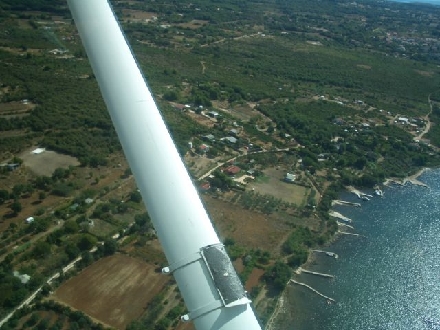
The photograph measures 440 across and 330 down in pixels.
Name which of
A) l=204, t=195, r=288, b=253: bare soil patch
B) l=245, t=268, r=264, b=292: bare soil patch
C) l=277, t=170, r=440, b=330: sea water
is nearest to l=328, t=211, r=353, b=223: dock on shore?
l=277, t=170, r=440, b=330: sea water

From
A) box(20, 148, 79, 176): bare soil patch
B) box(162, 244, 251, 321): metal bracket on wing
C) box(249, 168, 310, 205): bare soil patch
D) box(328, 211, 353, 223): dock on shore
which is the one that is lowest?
box(328, 211, 353, 223): dock on shore

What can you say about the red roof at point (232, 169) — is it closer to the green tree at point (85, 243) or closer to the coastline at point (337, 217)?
the coastline at point (337, 217)

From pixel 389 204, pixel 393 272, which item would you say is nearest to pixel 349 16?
pixel 389 204

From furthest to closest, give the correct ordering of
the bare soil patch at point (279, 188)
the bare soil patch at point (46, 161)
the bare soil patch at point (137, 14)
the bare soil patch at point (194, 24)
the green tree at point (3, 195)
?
the bare soil patch at point (194, 24)
the bare soil patch at point (137, 14)
the bare soil patch at point (279, 188)
the bare soil patch at point (46, 161)
the green tree at point (3, 195)

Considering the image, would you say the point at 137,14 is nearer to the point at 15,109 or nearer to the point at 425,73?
the point at 15,109

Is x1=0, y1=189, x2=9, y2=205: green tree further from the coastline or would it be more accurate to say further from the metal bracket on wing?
the metal bracket on wing

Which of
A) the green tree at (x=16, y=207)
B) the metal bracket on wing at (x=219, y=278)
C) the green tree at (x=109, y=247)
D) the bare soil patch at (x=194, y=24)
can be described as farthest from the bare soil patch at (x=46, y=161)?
the bare soil patch at (x=194, y=24)

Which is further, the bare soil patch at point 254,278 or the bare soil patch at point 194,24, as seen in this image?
the bare soil patch at point 194,24
